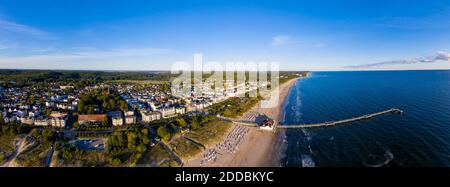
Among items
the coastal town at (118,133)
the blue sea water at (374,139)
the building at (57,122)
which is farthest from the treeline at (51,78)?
the blue sea water at (374,139)

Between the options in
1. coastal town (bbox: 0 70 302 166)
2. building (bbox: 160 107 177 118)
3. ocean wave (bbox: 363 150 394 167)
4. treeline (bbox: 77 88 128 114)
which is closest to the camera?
ocean wave (bbox: 363 150 394 167)

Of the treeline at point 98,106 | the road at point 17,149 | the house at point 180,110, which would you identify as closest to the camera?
the road at point 17,149

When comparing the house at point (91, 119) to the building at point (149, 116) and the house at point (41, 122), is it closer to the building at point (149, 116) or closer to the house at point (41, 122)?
the house at point (41, 122)

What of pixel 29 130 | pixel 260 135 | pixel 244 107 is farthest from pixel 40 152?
pixel 244 107

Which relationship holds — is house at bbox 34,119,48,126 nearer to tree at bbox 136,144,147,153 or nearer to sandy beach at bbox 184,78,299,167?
tree at bbox 136,144,147,153

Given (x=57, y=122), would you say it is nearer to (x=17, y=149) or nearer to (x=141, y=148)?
(x=17, y=149)

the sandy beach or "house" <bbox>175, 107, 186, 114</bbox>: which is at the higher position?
"house" <bbox>175, 107, 186, 114</bbox>

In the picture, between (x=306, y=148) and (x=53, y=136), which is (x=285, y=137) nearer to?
(x=306, y=148)

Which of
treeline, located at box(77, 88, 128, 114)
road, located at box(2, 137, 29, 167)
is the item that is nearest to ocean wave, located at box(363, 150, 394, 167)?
road, located at box(2, 137, 29, 167)

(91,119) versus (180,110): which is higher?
(180,110)

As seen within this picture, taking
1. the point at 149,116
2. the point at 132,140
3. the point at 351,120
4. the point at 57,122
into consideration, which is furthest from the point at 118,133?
the point at 351,120

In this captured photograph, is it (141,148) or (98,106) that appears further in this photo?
(98,106)
